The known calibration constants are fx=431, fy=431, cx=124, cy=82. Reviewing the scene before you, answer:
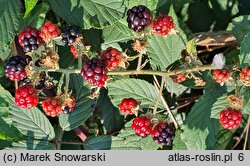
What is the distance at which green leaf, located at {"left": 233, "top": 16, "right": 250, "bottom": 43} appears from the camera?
2322 millimetres

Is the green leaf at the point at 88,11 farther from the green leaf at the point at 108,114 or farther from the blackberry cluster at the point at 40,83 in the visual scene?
the green leaf at the point at 108,114

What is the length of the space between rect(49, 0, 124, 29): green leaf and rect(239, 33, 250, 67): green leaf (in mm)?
638

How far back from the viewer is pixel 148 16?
196 cm

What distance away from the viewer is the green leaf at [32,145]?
2293 millimetres

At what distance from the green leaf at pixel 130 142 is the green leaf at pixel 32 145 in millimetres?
355

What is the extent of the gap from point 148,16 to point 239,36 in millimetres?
635

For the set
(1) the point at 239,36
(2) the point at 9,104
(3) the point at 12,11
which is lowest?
(2) the point at 9,104

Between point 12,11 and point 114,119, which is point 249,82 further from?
point 12,11

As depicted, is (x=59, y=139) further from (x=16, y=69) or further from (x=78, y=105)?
(x=16, y=69)

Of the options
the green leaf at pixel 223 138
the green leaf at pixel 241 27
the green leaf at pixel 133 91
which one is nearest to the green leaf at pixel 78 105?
the green leaf at pixel 133 91

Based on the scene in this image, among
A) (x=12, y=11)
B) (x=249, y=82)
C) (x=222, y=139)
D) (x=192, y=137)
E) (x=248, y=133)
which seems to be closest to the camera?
(x=249, y=82)

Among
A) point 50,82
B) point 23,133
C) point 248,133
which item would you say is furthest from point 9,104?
point 248,133

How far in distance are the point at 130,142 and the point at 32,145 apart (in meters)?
0.53

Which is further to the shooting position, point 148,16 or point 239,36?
point 239,36
